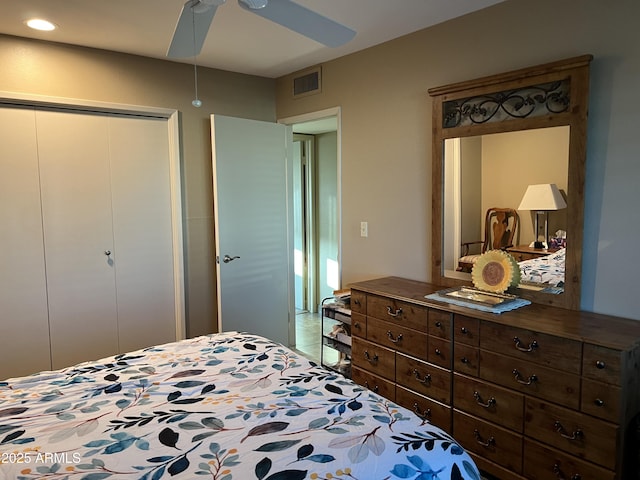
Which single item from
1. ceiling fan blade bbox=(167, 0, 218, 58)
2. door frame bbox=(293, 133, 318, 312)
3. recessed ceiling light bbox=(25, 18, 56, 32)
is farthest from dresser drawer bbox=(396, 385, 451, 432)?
recessed ceiling light bbox=(25, 18, 56, 32)

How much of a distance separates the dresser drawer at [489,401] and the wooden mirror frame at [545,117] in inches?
21.4

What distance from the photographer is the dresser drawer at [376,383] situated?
8.48 ft

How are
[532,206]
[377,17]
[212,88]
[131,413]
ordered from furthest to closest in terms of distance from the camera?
[212,88], [377,17], [532,206], [131,413]

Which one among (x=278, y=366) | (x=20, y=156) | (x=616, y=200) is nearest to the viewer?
(x=278, y=366)

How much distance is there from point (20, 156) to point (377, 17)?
247cm

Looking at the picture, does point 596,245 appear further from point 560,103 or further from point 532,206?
point 560,103

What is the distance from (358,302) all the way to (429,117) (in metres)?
1.26

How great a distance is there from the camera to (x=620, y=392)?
65.0 inches

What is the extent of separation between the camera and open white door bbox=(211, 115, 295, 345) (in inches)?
139

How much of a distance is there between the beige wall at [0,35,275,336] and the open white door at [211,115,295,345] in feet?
0.69

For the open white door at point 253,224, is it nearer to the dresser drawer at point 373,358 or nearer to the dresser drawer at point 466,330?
the dresser drawer at point 373,358

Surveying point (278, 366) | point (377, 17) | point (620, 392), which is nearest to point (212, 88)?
point (377, 17)

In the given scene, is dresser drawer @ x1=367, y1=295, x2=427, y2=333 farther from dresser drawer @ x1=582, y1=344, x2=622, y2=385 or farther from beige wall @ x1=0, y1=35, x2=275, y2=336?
beige wall @ x1=0, y1=35, x2=275, y2=336

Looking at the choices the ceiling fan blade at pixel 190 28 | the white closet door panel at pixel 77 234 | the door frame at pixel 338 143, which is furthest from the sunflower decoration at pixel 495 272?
the white closet door panel at pixel 77 234
